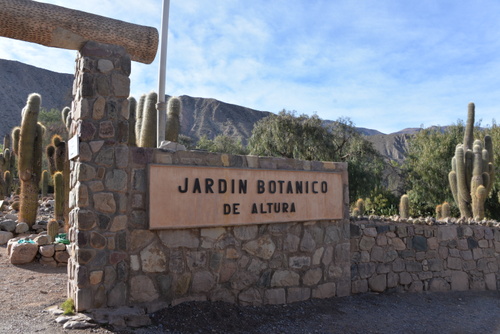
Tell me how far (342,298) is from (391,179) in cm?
2371

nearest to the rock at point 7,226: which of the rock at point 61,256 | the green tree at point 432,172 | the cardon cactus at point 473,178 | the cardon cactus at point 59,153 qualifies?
the cardon cactus at point 59,153

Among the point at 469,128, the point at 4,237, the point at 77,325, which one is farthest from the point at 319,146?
the point at 77,325

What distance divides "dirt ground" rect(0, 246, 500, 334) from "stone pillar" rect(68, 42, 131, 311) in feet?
1.74

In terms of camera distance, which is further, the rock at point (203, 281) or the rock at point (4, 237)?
the rock at point (4, 237)

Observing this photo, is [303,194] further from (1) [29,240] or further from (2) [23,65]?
(2) [23,65]

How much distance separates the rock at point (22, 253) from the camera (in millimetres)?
7465

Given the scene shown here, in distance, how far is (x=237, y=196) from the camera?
5.75 meters

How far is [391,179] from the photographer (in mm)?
28906

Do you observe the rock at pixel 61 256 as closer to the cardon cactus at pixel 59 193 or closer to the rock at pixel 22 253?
the rock at pixel 22 253

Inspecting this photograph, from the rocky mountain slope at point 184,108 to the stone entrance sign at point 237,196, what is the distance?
132 feet

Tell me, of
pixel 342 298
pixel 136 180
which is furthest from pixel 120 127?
pixel 342 298

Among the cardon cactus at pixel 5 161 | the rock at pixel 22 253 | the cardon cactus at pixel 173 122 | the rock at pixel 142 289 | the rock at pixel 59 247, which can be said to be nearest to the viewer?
the rock at pixel 142 289

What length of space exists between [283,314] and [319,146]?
61.8ft

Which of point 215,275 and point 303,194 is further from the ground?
point 303,194
